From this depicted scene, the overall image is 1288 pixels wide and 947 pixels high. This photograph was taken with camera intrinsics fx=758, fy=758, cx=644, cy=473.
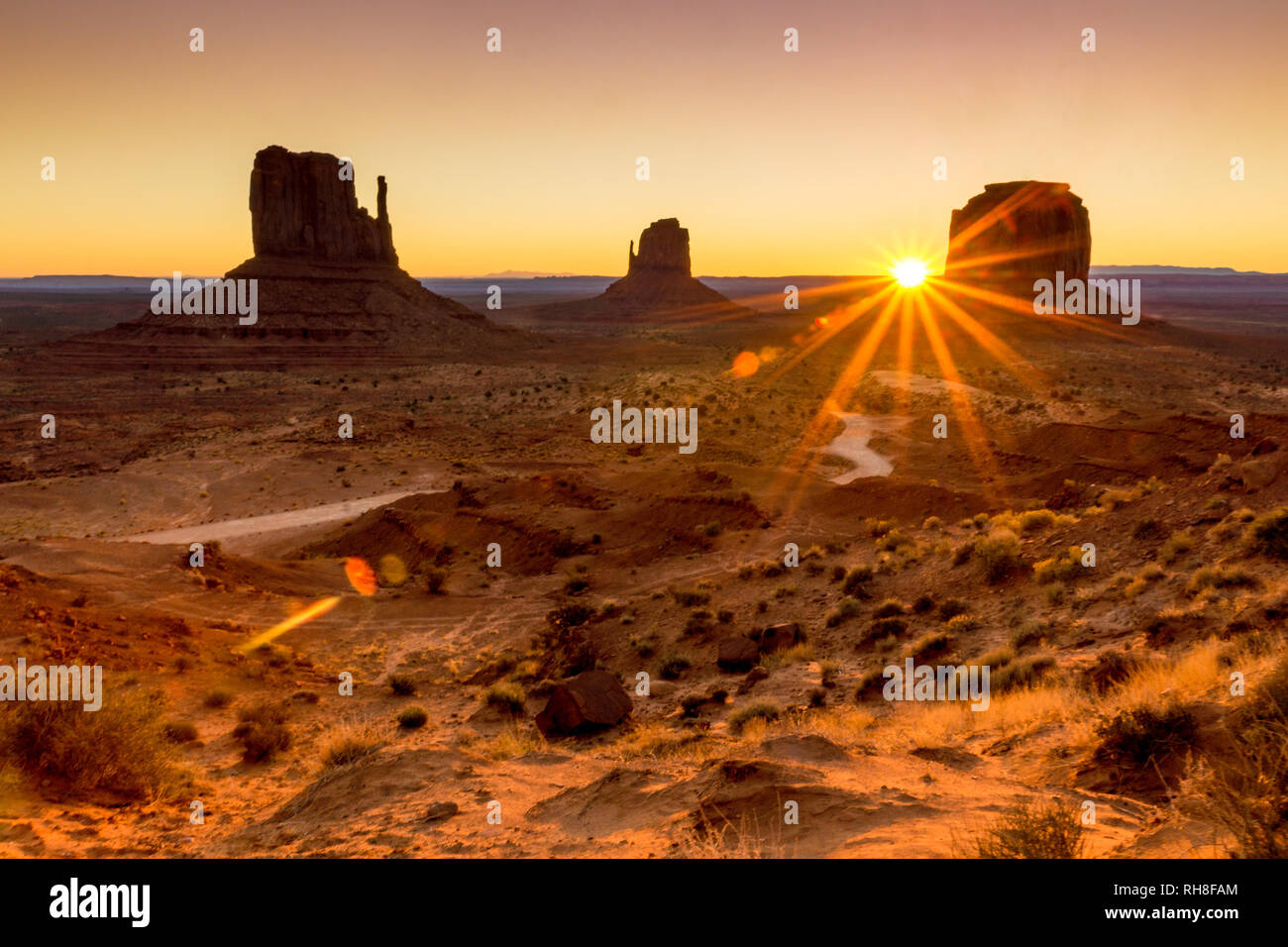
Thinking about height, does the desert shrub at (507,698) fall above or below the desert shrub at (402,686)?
above

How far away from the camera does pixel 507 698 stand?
12531 millimetres

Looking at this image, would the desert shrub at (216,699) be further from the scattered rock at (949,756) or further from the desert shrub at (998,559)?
the desert shrub at (998,559)

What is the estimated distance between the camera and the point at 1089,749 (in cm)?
734

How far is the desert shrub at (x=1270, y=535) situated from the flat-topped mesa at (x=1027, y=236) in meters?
110

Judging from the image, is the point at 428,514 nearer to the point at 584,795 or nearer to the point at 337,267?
the point at 584,795

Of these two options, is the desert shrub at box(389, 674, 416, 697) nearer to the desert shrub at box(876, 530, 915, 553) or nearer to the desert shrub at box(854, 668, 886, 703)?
the desert shrub at box(854, 668, 886, 703)

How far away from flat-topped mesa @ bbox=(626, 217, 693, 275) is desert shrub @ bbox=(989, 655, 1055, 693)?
169 metres

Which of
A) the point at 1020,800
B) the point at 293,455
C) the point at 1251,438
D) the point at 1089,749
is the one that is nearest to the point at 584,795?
the point at 1020,800

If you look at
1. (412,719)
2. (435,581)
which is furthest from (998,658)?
(435,581)

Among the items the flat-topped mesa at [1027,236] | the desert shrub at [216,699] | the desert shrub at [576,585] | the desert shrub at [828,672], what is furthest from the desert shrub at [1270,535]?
the flat-topped mesa at [1027,236]

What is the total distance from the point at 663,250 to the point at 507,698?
168 m

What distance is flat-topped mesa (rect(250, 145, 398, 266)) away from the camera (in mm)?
94350

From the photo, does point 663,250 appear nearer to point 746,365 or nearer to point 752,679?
point 746,365

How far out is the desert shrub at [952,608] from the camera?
546 inches
